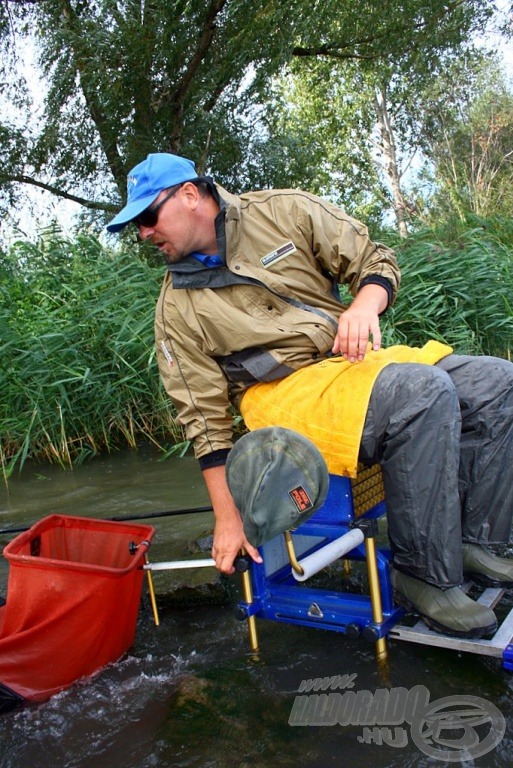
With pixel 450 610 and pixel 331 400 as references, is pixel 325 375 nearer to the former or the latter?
pixel 331 400

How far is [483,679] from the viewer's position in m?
1.92

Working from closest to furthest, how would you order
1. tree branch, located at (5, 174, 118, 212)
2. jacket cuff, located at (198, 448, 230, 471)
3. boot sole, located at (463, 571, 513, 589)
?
boot sole, located at (463, 571, 513, 589)
jacket cuff, located at (198, 448, 230, 471)
tree branch, located at (5, 174, 118, 212)

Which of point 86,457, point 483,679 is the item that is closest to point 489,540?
point 483,679

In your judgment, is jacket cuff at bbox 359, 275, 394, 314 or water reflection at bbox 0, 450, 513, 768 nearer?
water reflection at bbox 0, 450, 513, 768

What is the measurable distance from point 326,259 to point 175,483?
2.38 meters

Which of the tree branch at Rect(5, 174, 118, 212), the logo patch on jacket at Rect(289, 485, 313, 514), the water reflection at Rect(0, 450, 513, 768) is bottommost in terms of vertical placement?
the water reflection at Rect(0, 450, 513, 768)

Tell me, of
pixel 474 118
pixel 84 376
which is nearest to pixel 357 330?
pixel 84 376

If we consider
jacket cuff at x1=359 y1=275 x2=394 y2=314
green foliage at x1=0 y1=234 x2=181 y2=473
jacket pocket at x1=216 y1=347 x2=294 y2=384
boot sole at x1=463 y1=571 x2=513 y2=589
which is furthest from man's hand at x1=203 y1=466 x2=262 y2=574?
green foliage at x1=0 y1=234 x2=181 y2=473

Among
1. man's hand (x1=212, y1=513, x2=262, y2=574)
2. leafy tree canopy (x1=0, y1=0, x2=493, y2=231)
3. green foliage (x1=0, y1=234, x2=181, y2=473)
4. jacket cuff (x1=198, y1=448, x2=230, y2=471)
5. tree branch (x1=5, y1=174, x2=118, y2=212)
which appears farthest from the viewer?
tree branch (x1=5, y1=174, x2=118, y2=212)

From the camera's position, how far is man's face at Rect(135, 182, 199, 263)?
2.35 m

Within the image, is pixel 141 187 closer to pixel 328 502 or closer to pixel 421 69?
pixel 328 502

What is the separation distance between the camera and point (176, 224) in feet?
7.77

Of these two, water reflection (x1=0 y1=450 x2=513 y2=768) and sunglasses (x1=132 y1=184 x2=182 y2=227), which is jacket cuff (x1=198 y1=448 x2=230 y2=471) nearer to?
water reflection (x1=0 y1=450 x2=513 y2=768)

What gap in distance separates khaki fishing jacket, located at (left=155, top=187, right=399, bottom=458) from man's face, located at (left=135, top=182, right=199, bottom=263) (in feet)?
0.25
